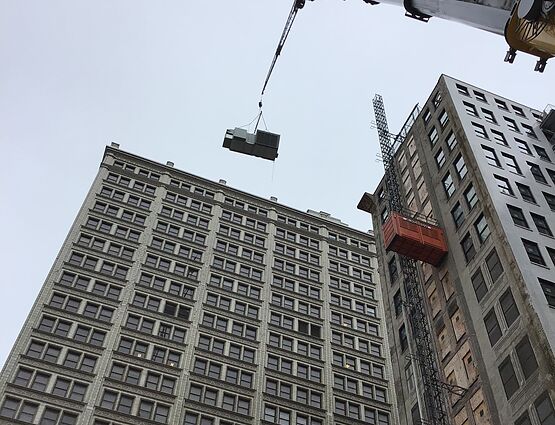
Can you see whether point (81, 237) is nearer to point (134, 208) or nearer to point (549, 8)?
point (134, 208)

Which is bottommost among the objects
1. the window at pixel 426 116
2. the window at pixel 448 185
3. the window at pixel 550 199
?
the window at pixel 550 199

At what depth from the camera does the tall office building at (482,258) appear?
4019 cm

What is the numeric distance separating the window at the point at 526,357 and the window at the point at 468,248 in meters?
9.71

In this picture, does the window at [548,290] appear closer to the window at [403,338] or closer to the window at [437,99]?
the window at [403,338]

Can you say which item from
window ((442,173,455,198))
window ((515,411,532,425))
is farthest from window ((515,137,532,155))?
window ((515,411,532,425))

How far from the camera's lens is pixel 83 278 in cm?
7894

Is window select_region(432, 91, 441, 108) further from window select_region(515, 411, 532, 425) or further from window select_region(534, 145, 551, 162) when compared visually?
window select_region(515, 411, 532, 425)

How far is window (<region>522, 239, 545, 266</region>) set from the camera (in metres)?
44.8

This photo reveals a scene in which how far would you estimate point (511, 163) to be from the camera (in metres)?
54.8

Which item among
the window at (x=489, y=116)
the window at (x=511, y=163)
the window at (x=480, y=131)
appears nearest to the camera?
the window at (x=511, y=163)

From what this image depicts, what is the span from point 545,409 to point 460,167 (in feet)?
76.8

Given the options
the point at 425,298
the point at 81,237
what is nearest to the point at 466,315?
the point at 425,298

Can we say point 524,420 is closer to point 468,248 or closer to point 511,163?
point 468,248

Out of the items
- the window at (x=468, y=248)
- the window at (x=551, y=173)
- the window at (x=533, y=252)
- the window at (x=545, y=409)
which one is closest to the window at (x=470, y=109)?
the window at (x=551, y=173)
